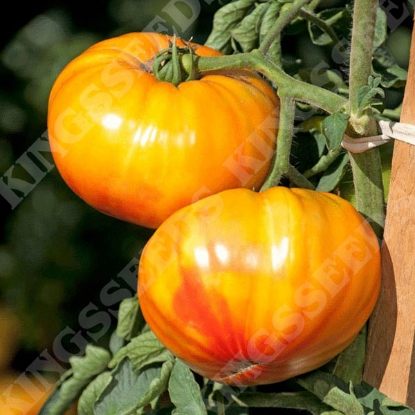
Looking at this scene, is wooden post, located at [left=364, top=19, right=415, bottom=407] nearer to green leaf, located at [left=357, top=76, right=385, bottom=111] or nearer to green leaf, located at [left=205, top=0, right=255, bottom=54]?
green leaf, located at [left=357, top=76, right=385, bottom=111]

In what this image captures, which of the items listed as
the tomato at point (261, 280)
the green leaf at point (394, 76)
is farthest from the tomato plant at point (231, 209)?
the green leaf at point (394, 76)

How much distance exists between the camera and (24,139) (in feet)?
3.58

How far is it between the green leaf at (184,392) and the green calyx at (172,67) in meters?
0.35

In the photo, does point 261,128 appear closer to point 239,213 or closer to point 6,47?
point 239,213

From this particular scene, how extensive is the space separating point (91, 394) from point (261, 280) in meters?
0.39

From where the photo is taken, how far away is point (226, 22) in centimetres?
107

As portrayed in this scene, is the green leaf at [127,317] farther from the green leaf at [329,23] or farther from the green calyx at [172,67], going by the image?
the green leaf at [329,23]

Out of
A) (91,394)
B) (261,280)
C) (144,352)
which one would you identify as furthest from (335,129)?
A: (91,394)

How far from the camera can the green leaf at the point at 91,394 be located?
3.37ft

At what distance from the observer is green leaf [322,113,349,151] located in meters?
0.76

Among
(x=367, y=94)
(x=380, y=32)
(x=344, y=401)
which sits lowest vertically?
(x=344, y=401)

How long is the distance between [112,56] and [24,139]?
26cm

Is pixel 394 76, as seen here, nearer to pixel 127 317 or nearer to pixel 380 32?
pixel 380 32

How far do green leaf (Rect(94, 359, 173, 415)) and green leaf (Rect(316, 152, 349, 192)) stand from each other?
31 centimetres
